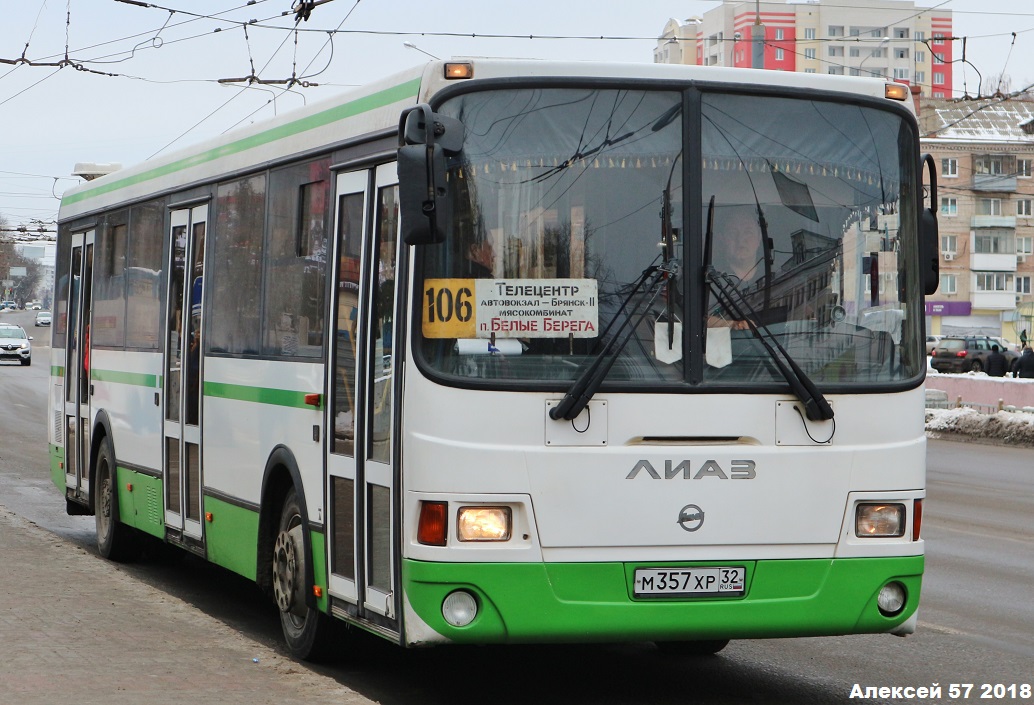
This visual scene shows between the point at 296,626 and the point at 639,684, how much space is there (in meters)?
1.74

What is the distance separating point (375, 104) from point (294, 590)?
2467 millimetres

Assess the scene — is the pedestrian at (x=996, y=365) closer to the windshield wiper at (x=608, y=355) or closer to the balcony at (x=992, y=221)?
the windshield wiper at (x=608, y=355)

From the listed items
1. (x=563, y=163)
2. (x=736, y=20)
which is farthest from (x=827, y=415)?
(x=736, y=20)

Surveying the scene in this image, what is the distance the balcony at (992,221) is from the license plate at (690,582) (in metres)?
94.0

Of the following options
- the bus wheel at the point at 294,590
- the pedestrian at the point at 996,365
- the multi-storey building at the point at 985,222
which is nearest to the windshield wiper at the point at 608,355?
the bus wheel at the point at 294,590

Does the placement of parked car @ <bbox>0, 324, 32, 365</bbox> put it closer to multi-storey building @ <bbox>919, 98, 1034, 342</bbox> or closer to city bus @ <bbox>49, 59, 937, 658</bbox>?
multi-storey building @ <bbox>919, 98, 1034, 342</bbox>

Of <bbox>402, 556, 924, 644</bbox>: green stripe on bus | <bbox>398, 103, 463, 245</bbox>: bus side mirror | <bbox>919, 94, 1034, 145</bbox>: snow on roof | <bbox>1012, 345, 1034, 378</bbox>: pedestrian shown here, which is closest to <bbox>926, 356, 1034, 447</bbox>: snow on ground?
<bbox>1012, 345, 1034, 378</bbox>: pedestrian

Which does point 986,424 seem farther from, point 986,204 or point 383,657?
point 986,204

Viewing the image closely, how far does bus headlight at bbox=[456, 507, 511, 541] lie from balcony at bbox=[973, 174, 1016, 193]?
305 ft

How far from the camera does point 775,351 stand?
20.9 ft

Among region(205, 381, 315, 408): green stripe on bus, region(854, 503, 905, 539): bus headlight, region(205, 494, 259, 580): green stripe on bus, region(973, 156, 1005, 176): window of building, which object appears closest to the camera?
region(854, 503, 905, 539): bus headlight

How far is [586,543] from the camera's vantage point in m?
6.16

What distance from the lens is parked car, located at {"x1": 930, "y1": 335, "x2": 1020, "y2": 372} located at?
210 feet

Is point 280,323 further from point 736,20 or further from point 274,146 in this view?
point 736,20
